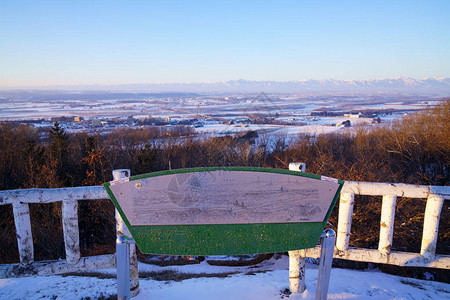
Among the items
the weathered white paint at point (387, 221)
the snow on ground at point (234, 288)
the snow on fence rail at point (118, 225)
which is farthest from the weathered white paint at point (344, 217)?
the snow on ground at point (234, 288)

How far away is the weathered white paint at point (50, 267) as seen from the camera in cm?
288

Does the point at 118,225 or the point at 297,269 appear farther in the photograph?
the point at 297,269

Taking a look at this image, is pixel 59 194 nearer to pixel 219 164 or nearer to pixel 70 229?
pixel 70 229

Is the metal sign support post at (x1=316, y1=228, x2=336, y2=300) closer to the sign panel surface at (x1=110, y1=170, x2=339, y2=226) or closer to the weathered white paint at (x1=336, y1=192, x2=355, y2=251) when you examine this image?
the sign panel surface at (x1=110, y1=170, x2=339, y2=226)

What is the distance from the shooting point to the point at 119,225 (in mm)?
2834

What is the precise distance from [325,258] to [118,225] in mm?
1838

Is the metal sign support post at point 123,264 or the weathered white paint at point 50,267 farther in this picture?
the weathered white paint at point 50,267

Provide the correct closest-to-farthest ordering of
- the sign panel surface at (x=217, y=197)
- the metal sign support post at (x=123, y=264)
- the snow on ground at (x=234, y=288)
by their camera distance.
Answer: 1. the sign panel surface at (x=217, y=197)
2. the metal sign support post at (x=123, y=264)
3. the snow on ground at (x=234, y=288)

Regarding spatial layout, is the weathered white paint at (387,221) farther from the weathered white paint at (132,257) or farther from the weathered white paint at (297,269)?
the weathered white paint at (132,257)

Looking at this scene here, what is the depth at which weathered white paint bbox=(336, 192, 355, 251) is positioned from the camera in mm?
2945

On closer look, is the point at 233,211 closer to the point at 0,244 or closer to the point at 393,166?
the point at 0,244

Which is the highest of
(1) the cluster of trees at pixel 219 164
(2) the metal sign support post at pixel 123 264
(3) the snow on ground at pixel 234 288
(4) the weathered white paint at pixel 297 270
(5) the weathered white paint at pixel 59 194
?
(5) the weathered white paint at pixel 59 194

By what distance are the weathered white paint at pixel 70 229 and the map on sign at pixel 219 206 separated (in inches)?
43.5

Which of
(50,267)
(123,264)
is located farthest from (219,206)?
(50,267)
